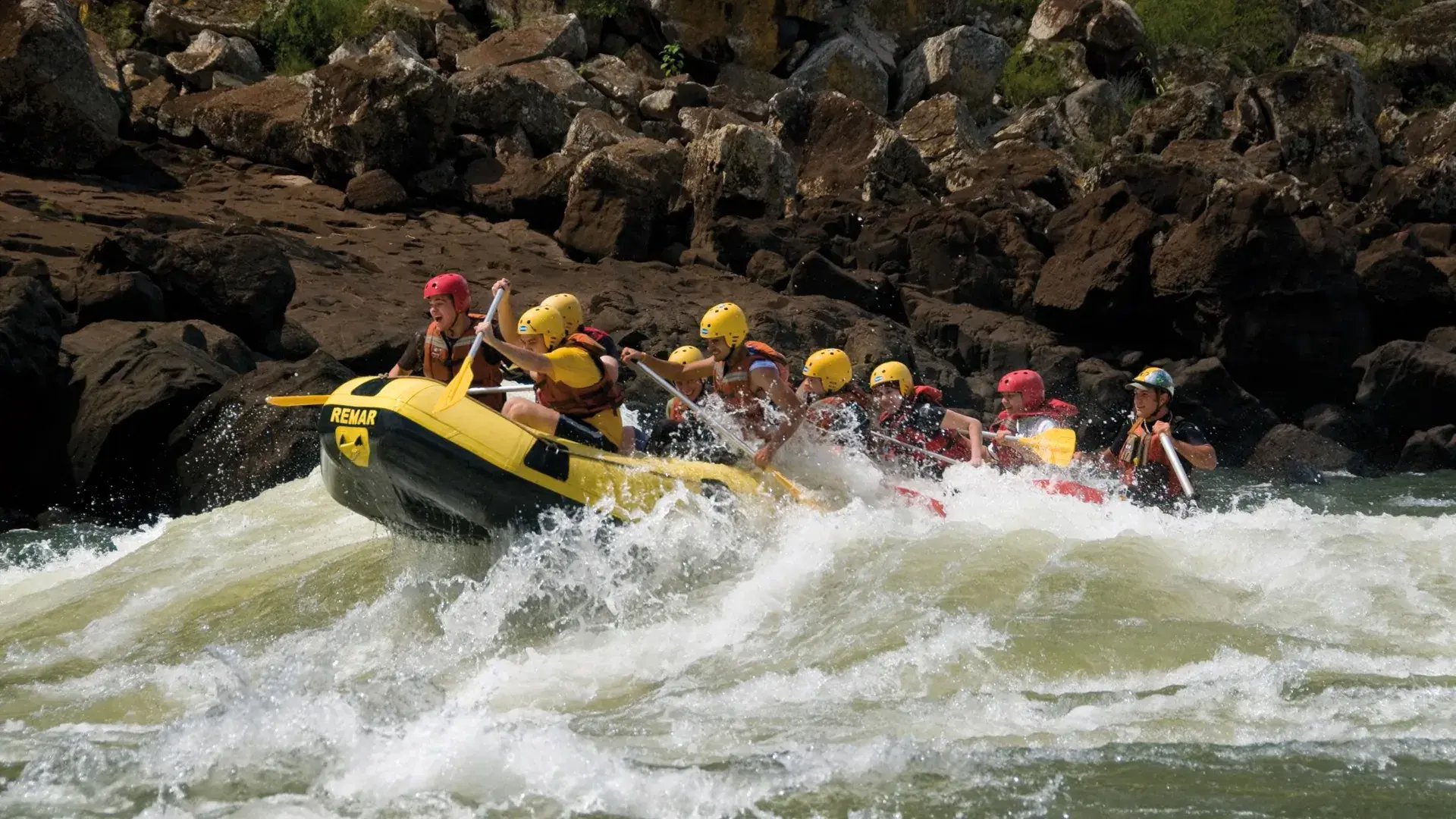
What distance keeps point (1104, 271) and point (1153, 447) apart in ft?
26.0

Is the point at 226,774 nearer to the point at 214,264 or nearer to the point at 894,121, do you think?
the point at 214,264

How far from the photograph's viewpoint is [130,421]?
10102 mm

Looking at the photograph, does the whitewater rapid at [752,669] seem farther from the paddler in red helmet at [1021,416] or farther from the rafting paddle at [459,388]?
the paddler in red helmet at [1021,416]

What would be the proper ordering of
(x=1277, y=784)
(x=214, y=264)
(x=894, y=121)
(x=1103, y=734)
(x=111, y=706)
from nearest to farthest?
(x=1277, y=784) < (x=1103, y=734) < (x=111, y=706) < (x=214, y=264) < (x=894, y=121)

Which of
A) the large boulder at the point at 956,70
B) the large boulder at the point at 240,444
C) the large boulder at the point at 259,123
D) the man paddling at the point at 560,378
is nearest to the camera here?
the man paddling at the point at 560,378

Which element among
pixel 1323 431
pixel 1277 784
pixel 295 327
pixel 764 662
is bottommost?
pixel 1323 431

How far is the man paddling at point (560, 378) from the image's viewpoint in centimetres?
648

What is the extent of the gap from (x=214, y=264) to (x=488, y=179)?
24.4ft


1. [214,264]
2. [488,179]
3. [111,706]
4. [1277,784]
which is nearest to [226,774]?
[111,706]

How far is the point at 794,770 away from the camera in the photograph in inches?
161

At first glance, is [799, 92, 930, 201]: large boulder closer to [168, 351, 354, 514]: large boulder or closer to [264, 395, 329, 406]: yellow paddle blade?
[168, 351, 354, 514]: large boulder

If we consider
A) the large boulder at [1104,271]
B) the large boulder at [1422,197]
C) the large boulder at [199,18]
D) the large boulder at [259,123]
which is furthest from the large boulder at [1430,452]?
the large boulder at [199,18]

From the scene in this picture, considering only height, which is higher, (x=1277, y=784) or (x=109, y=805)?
(x=1277, y=784)

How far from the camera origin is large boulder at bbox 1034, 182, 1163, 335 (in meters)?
16.4
